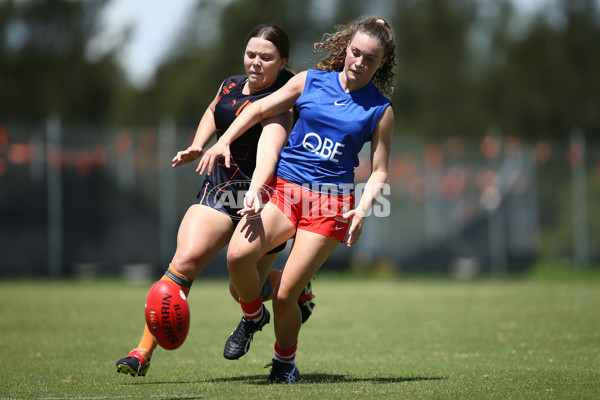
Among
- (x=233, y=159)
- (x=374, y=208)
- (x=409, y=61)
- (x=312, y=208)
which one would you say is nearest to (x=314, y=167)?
(x=312, y=208)

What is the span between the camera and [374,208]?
1770cm

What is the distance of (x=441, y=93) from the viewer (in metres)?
37.8

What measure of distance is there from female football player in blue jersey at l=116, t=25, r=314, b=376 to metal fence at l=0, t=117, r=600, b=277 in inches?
445

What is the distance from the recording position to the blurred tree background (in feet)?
112

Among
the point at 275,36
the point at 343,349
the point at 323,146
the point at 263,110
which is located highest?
the point at 275,36

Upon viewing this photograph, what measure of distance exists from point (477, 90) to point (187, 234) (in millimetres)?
33602

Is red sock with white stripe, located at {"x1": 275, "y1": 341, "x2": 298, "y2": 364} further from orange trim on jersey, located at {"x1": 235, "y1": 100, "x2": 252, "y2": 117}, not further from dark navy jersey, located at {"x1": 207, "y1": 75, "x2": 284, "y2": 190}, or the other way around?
orange trim on jersey, located at {"x1": 235, "y1": 100, "x2": 252, "y2": 117}

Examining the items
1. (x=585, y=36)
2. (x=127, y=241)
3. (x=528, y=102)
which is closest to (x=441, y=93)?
(x=528, y=102)

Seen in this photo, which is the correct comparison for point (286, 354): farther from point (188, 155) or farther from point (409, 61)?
point (409, 61)

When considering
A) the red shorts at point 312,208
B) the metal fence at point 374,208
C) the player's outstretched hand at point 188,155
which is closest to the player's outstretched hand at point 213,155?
the player's outstretched hand at point 188,155

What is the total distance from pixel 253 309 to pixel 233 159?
103 centimetres

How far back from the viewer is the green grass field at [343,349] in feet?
16.5

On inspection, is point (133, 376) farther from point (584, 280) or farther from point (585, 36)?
point (585, 36)

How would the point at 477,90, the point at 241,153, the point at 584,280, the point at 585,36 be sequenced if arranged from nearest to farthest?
1. the point at 241,153
2. the point at 584,280
3. the point at 585,36
4. the point at 477,90
